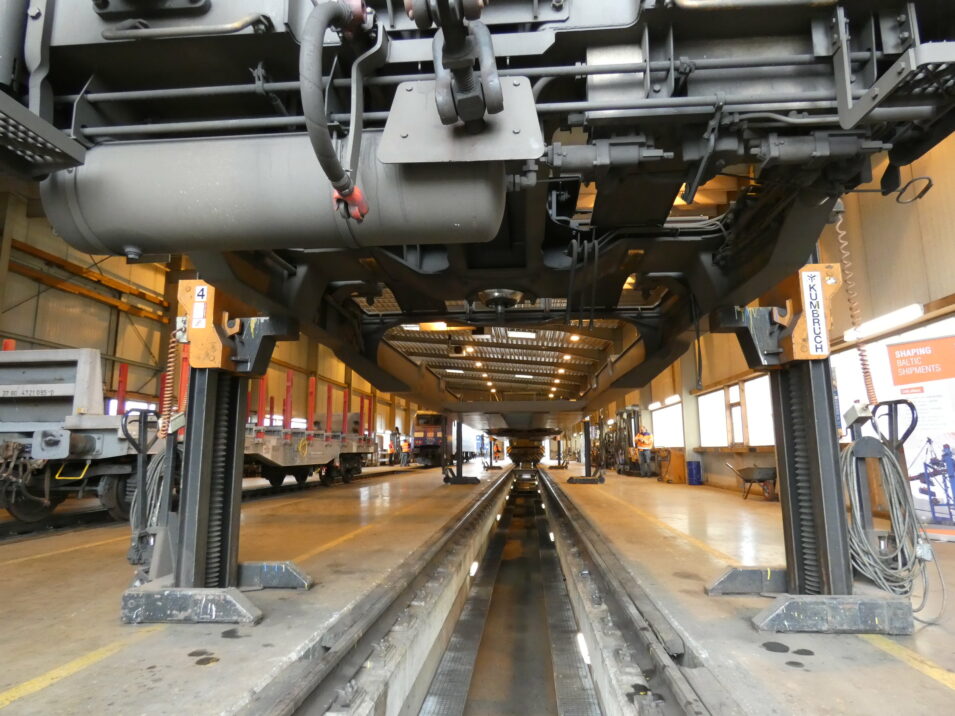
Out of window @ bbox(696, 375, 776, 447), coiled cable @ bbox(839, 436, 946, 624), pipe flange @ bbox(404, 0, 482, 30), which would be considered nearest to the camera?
pipe flange @ bbox(404, 0, 482, 30)

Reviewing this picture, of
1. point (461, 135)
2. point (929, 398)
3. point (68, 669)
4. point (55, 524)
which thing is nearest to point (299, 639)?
point (68, 669)

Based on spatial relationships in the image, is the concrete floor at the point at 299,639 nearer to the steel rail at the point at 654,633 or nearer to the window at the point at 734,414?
the steel rail at the point at 654,633

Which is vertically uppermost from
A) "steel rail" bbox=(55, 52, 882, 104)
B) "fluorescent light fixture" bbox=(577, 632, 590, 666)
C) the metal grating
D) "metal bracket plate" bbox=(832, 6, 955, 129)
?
"steel rail" bbox=(55, 52, 882, 104)

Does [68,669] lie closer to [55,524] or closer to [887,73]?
[887,73]

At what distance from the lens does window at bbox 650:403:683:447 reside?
15.3 meters

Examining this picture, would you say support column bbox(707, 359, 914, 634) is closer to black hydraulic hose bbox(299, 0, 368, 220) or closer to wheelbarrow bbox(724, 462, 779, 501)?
black hydraulic hose bbox(299, 0, 368, 220)

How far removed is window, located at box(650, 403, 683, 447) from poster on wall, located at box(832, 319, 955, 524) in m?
7.88

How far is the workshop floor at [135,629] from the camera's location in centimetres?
219

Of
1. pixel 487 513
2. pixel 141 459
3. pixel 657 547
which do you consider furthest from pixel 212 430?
pixel 487 513

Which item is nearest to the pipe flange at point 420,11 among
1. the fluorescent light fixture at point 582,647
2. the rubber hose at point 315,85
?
the rubber hose at point 315,85

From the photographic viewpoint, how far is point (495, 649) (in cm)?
520

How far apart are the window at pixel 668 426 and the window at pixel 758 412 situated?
363 cm

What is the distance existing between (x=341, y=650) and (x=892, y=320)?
7138 mm

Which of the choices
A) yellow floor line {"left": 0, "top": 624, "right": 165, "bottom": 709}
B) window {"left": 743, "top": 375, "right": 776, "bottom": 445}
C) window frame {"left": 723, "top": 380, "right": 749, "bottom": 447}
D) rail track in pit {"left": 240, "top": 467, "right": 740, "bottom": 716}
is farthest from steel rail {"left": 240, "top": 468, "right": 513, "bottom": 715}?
window frame {"left": 723, "top": 380, "right": 749, "bottom": 447}
